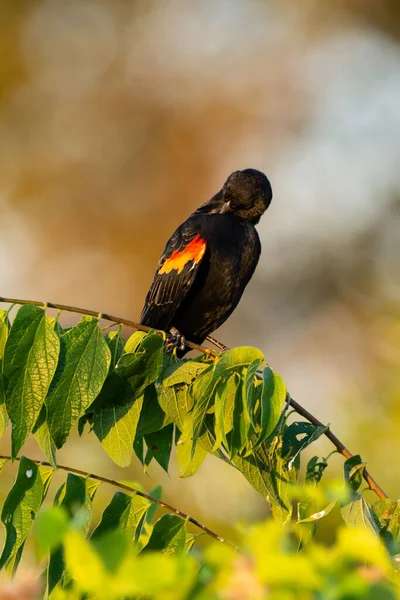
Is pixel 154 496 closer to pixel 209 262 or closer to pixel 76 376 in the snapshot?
pixel 76 376

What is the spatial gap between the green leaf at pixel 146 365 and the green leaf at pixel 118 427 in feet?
0.13

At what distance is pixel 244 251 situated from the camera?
3.24 metres

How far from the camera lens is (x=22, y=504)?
4.79 ft

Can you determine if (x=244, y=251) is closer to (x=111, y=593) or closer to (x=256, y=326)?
(x=111, y=593)

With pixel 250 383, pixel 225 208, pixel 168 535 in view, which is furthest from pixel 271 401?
pixel 225 208

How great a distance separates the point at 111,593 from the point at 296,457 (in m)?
1.18

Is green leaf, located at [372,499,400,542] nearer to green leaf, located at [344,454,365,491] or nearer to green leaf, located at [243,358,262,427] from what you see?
green leaf, located at [344,454,365,491]

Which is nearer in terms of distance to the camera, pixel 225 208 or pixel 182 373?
pixel 182 373

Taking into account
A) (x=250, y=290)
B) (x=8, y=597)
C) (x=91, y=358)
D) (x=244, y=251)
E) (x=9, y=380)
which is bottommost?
(x=8, y=597)

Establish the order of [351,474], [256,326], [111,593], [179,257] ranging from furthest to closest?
1. [256,326]
2. [179,257]
3. [351,474]
4. [111,593]

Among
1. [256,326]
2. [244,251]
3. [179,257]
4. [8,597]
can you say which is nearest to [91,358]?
[8,597]

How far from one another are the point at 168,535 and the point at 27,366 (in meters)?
0.42

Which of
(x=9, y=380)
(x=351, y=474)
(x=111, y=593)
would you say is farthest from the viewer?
(x=351, y=474)

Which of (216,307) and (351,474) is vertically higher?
(216,307)
